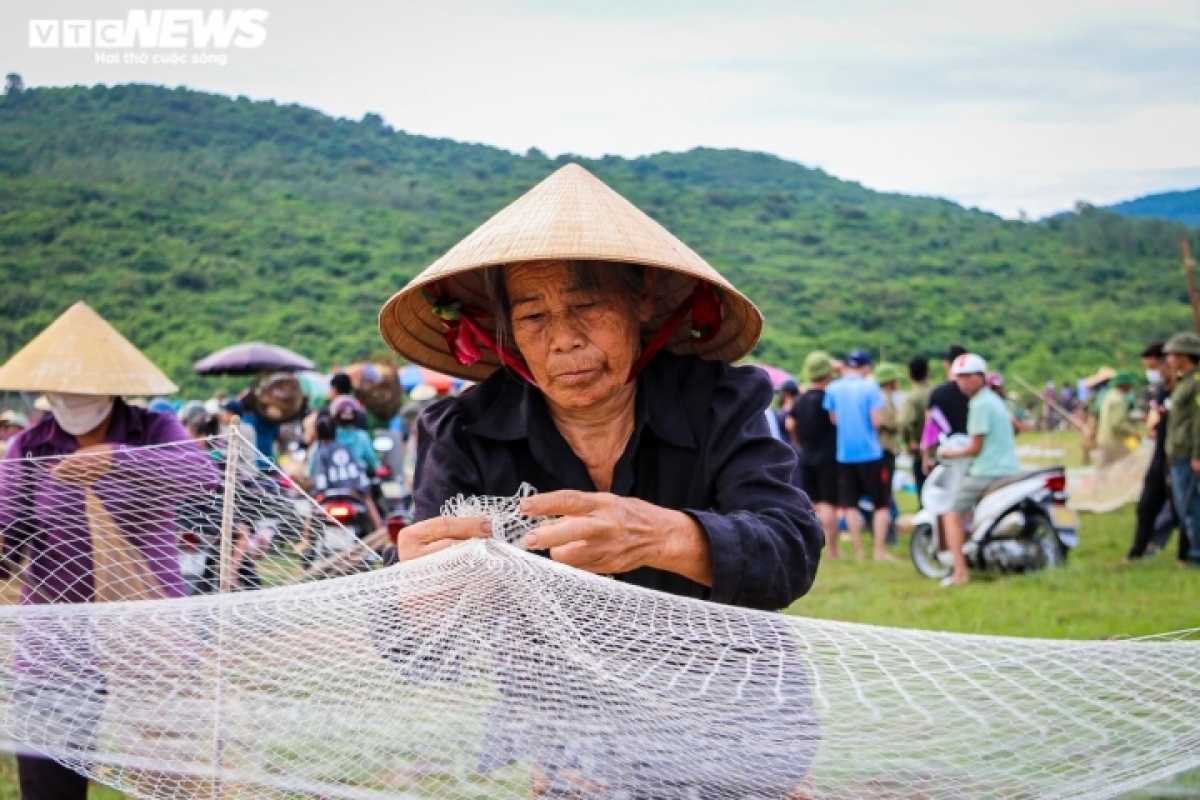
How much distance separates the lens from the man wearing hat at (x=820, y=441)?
10562 millimetres

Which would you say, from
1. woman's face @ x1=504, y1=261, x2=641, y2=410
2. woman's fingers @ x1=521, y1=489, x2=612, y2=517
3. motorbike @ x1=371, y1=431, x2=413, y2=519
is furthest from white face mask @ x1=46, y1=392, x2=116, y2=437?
motorbike @ x1=371, y1=431, x2=413, y2=519

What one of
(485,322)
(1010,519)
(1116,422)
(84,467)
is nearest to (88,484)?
(84,467)

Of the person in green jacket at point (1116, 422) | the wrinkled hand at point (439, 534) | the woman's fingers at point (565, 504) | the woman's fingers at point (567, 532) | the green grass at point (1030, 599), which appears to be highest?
the woman's fingers at point (565, 504)

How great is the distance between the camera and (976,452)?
8859mm

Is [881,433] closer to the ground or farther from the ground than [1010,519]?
farther from the ground

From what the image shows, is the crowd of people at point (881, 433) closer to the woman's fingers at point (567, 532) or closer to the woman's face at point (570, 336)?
the woman's face at point (570, 336)

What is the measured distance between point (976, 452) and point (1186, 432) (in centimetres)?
142

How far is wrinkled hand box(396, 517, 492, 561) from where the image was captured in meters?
2.06

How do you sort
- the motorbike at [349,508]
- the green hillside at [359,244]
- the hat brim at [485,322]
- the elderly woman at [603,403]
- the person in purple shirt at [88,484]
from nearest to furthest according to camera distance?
the elderly woman at [603,403]
the hat brim at [485,322]
the person in purple shirt at [88,484]
the motorbike at [349,508]
the green hillside at [359,244]

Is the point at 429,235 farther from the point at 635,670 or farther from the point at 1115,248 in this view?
the point at 635,670

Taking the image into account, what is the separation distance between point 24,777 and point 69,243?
41.1 metres

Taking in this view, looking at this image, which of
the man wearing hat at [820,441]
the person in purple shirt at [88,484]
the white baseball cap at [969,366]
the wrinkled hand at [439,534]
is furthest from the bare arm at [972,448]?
the wrinkled hand at [439,534]

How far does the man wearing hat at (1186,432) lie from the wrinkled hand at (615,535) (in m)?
7.61

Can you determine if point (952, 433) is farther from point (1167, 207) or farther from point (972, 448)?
point (1167, 207)
